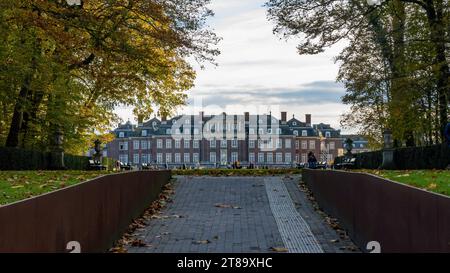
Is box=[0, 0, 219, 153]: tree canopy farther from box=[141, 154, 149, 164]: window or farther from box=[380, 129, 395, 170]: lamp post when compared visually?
box=[141, 154, 149, 164]: window

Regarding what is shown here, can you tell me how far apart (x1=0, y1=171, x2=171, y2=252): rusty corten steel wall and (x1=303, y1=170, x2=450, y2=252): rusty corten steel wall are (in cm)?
418

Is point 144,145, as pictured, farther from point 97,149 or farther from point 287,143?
point 97,149

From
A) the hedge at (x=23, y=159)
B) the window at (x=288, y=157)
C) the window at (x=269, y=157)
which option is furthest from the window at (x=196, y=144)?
the hedge at (x=23, y=159)

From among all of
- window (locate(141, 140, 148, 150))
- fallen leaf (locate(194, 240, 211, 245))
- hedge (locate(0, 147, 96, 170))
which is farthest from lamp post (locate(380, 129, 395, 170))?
window (locate(141, 140, 148, 150))

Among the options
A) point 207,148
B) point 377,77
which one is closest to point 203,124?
point 207,148

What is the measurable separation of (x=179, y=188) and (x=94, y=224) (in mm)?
16532

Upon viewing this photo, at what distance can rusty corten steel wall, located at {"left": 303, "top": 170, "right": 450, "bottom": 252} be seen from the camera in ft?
23.8

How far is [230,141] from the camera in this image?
156 meters

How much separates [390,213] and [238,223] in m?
7.60

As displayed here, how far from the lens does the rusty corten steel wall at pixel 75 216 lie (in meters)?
6.65

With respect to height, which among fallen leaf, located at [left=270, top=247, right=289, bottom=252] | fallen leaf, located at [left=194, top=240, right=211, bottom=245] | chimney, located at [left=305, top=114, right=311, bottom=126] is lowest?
fallen leaf, located at [left=270, top=247, right=289, bottom=252]

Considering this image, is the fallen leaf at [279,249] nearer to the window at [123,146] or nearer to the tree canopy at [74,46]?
the tree canopy at [74,46]

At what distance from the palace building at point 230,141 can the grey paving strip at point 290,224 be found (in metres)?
127

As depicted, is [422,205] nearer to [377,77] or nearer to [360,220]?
[360,220]
